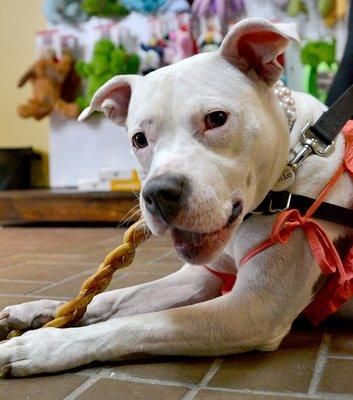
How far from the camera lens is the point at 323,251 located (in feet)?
4.36

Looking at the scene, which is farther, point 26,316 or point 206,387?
point 26,316

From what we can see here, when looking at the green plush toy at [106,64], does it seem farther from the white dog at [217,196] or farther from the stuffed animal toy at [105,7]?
the white dog at [217,196]

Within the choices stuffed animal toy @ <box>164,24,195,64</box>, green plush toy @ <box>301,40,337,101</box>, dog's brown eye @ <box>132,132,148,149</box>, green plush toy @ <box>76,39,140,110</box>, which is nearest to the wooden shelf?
green plush toy @ <box>76,39,140,110</box>

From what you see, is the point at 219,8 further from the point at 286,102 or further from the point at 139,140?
the point at 139,140

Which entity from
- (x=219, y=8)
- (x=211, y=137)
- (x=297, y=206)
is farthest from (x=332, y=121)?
(x=219, y=8)

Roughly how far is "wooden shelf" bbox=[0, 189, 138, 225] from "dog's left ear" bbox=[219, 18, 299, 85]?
2409 mm

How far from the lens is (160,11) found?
4426 mm

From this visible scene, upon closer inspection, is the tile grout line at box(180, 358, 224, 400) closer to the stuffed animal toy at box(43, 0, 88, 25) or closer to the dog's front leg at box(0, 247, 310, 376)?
the dog's front leg at box(0, 247, 310, 376)

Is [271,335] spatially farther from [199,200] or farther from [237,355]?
[199,200]

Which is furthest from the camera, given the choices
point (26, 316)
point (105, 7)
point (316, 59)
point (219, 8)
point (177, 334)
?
point (105, 7)

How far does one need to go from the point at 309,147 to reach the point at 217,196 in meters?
0.33

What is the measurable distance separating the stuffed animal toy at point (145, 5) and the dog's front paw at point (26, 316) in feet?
10.6

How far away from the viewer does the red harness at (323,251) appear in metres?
1.33

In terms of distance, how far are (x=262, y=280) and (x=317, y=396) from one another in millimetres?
292
